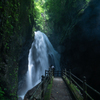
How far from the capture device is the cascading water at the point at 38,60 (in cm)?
2092

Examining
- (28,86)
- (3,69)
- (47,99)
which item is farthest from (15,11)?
(28,86)

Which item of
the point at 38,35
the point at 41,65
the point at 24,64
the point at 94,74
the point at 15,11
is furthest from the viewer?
the point at 38,35

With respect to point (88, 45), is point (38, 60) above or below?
below

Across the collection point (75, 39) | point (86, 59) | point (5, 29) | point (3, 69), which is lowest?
point (3, 69)

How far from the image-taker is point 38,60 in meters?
Result: 23.6

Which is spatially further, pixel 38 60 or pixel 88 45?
pixel 38 60

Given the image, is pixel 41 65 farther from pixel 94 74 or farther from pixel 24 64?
pixel 94 74

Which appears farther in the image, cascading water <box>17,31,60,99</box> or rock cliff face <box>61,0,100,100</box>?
cascading water <box>17,31,60,99</box>

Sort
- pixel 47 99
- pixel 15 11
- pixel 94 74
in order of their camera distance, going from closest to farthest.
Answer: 1. pixel 47 99
2. pixel 15 11
3. pixel 94 74

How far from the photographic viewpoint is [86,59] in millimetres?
13023

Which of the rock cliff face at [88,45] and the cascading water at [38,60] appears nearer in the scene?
the rock cliff face at [88,45]

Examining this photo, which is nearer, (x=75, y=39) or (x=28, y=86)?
(x=75, y=39)

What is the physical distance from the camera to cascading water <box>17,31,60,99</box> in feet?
68.7

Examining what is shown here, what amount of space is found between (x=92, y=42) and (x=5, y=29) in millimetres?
12150
